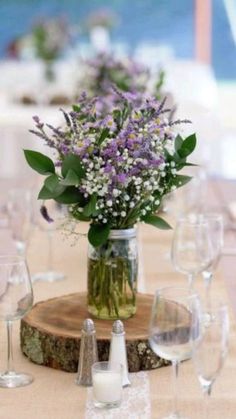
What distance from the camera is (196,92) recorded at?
698cm

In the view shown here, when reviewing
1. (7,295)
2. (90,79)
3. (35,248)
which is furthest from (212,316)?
(90,79)

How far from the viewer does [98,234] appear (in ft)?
6.18

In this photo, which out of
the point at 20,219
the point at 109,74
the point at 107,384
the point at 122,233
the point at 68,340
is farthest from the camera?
the point at 109,74

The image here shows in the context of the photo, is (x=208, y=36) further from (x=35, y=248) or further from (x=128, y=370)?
(x=128, y=370)

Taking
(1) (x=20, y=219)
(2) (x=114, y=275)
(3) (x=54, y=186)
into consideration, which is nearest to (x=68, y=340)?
(2) (x=114, y=275)

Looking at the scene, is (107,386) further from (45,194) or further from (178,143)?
(178,143)

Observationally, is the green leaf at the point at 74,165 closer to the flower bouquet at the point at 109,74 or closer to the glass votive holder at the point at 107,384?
the glass votive holder at the point at 107,384

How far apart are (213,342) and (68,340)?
0.45 meters

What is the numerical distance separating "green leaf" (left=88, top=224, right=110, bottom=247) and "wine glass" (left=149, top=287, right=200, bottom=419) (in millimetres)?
366

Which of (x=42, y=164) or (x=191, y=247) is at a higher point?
(x=42, y=164)

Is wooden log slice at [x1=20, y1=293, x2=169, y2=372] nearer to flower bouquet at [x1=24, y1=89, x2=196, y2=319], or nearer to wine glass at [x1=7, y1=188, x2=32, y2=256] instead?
flower bouquet at [x1=24, y1=89, x2=196, y2=319]

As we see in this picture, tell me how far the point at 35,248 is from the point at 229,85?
6.82 metres

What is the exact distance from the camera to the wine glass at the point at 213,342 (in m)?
1.43

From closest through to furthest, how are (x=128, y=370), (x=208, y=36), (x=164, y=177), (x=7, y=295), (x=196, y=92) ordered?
(x=7, y=295) → (x=128, y=370) → (x=164, y=177) → (x=196, y=92) → (x=208, y=36)
